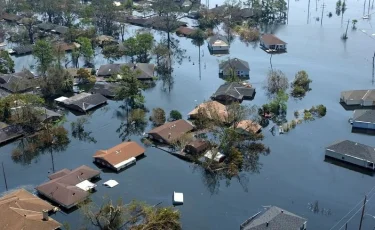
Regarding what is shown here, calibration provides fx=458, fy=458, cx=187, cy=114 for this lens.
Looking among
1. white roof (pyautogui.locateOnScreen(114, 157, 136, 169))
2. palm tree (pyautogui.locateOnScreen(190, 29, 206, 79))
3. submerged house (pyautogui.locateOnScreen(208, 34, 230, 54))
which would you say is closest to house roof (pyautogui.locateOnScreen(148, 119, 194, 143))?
white roof (pyautogui.locateOnScreen(114, 157, 136, 169))

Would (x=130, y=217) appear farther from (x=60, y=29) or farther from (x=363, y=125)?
(x=60, y=29)

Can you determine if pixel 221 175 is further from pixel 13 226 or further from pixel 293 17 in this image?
pixel 293 17

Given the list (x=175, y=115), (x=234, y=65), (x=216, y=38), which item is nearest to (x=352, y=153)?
(x=175, y=115)

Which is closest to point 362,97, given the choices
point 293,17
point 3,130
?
point 3,130

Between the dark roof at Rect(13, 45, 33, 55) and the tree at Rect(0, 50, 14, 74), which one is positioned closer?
the tree at Rect(0, 50, 14, 74)

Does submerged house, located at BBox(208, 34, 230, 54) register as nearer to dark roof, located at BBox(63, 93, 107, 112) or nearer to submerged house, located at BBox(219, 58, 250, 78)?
submerged house, located at BBox(219, 58, 250, 78)

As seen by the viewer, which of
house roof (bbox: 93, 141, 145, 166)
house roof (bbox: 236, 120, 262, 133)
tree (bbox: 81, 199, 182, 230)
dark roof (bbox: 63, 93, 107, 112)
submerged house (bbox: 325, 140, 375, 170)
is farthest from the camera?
dark roof (bbox: 63, 93, 107, 112)

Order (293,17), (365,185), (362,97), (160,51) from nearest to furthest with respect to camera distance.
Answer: (365,185)
(362,97)
(160,51)
(293,17)

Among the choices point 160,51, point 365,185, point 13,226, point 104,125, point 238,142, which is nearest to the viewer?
point 13,226
